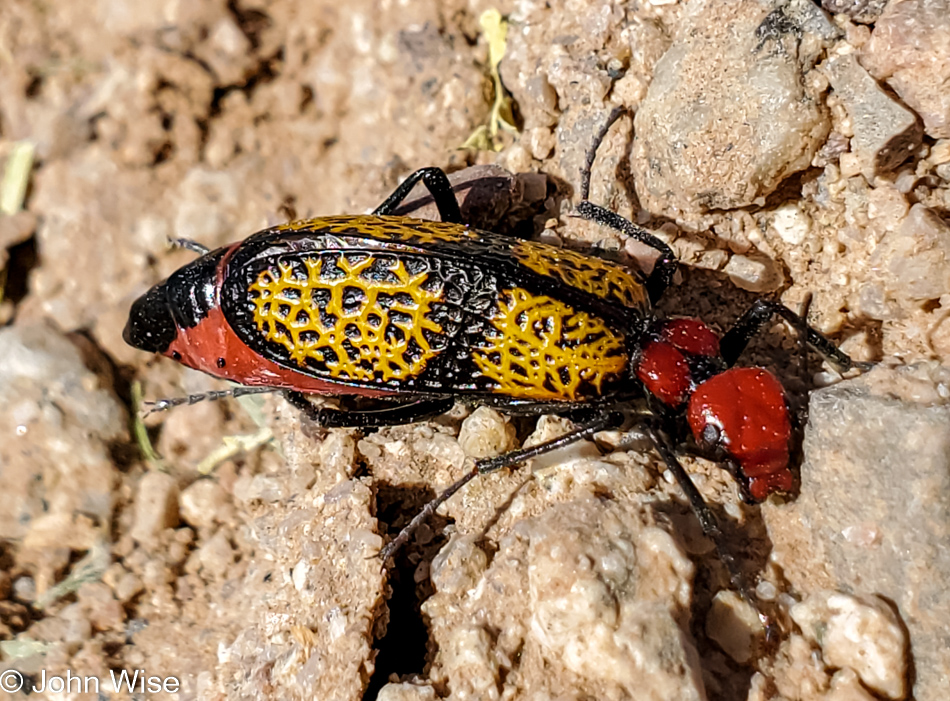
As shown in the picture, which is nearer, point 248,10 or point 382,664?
point 382,664

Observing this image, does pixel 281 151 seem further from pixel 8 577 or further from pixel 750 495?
pixel 750 495

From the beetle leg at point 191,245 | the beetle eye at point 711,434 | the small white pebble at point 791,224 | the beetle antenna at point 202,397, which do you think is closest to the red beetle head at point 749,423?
the beetle eye at point 711,434

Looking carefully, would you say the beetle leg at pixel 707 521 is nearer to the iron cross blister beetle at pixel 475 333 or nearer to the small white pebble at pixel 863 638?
the iron cross blister beetle at pixel 475 333

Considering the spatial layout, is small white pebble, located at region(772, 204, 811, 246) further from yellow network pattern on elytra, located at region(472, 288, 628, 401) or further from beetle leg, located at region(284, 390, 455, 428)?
beetle leg, located at region(284, 390, 455, 428)

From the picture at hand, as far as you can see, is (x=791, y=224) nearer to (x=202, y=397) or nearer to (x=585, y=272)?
(x=585, y=272)

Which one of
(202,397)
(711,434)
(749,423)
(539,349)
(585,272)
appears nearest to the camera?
(749,423)

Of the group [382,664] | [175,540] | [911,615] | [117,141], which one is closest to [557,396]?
[382,664]

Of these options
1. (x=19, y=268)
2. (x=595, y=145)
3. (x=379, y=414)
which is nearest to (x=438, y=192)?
(x=595, y=145)
